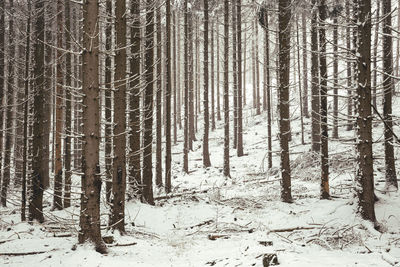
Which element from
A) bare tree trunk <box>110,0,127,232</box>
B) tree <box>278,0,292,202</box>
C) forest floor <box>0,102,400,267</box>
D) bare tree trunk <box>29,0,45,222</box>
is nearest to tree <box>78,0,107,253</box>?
forest floor <box>0,102,400,267</box>

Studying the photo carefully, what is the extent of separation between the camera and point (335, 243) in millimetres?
6711

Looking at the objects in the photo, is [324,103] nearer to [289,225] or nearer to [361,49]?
[361,49]

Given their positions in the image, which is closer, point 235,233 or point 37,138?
point 235,233

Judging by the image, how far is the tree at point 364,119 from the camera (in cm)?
746

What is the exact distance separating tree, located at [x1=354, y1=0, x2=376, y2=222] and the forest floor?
1.21ft

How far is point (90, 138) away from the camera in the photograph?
6176 mm

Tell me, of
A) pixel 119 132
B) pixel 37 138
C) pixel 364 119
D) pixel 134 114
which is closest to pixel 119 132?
pixel 119 132

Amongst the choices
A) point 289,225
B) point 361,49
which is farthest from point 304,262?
point 361,49

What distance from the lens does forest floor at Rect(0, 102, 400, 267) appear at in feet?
19.1

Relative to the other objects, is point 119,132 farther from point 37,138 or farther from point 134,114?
point 37,138

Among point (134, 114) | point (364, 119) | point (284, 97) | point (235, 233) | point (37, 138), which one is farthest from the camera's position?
point (134, 114)

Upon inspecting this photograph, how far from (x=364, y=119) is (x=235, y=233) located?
4.38m

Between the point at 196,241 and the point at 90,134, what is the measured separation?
375cm

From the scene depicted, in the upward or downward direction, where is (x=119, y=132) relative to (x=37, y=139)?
upward
